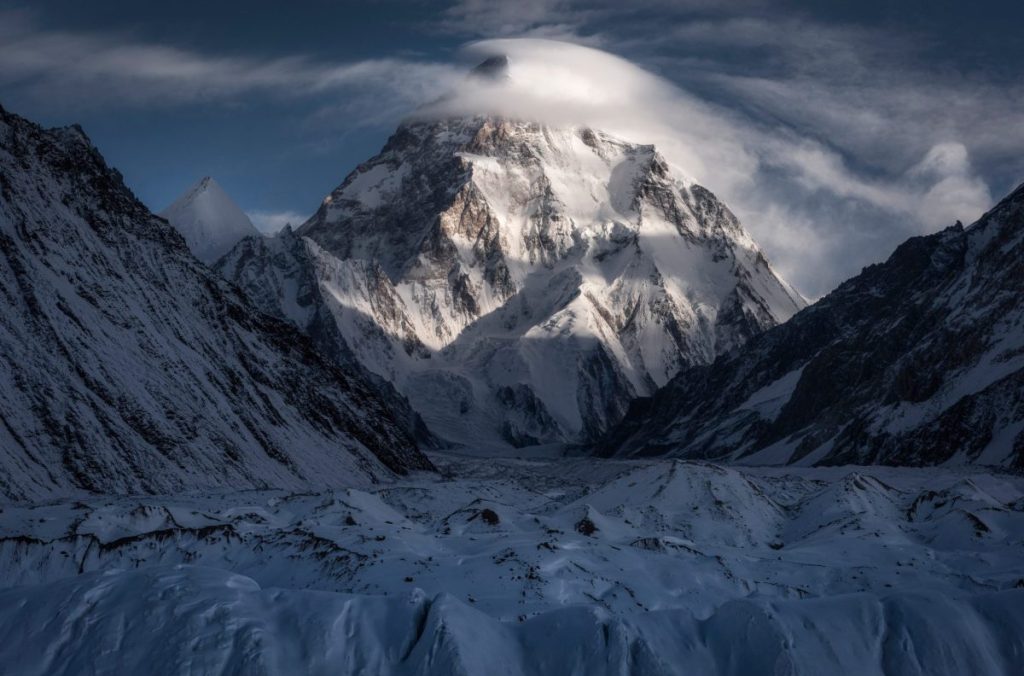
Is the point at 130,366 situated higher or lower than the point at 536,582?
lower

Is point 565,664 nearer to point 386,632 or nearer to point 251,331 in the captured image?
point 386,632

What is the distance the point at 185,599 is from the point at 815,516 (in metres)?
73.6

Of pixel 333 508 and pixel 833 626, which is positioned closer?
pixel 833 626

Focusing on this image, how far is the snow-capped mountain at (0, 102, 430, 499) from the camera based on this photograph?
357ft

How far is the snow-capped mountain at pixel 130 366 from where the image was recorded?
10894cm

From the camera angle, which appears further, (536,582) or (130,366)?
(130,366)

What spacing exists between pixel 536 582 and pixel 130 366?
87.1m

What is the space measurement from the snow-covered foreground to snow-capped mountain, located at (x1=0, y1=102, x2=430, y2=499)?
1672 cm

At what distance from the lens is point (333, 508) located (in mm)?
86312

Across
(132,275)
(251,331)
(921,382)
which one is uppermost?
(132,275)

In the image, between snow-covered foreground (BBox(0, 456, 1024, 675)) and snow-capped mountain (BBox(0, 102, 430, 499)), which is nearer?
snow-covered foreground (BBox(0, 456, 1024, 675))

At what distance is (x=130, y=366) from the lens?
128 metres

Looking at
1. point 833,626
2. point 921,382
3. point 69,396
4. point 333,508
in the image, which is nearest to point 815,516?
point 333,508

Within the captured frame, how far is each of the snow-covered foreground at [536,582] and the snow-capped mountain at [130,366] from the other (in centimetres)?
1672
